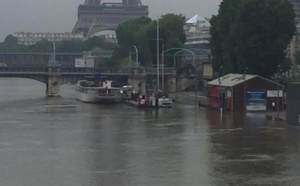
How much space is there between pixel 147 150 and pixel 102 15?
153 metres

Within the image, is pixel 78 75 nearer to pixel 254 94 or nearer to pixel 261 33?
pixel 261 33

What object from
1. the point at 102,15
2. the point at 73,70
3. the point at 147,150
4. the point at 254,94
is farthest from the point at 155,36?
the point at 102,15

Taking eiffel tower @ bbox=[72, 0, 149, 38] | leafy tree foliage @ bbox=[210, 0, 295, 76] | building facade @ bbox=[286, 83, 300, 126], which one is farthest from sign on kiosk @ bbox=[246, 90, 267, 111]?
eiffel tower @ bbox=[72, 0, 149, 38]

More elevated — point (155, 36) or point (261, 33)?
point (155, 36)

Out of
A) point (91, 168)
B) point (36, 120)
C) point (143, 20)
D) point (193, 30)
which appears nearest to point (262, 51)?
point (36, 120)

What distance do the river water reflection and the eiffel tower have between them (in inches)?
5252

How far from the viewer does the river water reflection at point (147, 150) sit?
26391 millimetres

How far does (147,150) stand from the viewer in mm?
33250

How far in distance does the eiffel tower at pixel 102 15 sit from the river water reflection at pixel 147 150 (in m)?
133

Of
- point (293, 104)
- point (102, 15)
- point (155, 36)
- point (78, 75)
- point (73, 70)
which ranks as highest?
point (102, 15)

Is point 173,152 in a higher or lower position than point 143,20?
lower

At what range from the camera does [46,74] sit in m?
83.6

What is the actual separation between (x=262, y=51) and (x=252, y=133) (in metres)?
19.4

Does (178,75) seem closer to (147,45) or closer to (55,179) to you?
(147,45)
